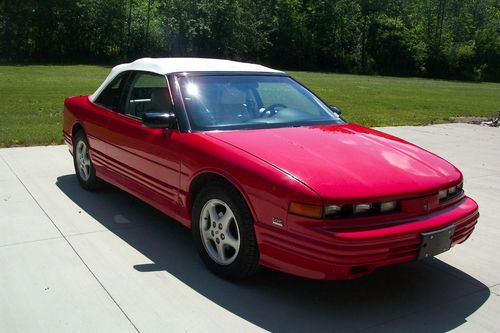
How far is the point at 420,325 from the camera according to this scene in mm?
3340

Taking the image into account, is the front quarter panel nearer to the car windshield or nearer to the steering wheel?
the car windshield

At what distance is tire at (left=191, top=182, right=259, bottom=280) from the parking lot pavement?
13 centimetres

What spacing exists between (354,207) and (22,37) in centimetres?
3898

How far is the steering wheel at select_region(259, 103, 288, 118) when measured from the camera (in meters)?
4.63

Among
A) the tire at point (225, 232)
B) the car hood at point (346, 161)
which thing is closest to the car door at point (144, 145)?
the tire at point (225, 232)

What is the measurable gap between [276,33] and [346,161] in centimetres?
4643

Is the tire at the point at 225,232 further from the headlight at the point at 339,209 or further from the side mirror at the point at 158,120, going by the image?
the side mirror at the point at 158,120

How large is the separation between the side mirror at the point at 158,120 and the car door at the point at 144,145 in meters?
0.07

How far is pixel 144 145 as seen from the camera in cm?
456

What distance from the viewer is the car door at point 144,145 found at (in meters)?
4.28

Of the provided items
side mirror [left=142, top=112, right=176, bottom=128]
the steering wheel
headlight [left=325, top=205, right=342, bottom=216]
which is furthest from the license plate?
side mirror [left=142, top=112, right=176, bottom=128]

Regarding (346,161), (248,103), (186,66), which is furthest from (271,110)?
(346,161)

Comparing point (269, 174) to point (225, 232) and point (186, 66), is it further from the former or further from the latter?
point (186, 66)

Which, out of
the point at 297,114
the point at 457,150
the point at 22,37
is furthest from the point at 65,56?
the point at 297,114
